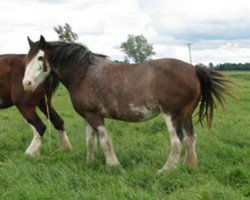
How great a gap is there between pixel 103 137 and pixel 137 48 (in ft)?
218

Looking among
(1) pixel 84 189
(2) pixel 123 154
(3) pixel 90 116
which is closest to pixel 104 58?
(3) pixel 90 116

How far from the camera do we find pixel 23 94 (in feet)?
25.9

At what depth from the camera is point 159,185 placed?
5.53 metres

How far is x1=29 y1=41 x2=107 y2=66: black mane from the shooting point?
6.96 m

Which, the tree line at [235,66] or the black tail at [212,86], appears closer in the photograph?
the black tail at [212,86]

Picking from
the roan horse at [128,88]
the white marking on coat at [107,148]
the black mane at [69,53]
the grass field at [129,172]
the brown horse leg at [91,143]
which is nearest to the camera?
the grass field at [129,172]

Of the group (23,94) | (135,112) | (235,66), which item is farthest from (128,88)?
(235,66)

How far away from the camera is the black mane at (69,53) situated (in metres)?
6.96

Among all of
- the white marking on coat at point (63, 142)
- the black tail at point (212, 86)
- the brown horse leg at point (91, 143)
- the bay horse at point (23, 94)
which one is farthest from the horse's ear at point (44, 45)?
the black tail at point (212, 86)

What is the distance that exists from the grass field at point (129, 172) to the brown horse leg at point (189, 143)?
0.53 feet

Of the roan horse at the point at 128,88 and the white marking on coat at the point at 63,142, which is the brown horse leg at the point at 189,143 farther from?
the white marking on coat at the point at 63,142

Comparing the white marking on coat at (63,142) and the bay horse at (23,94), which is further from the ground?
the bay horse at (23,94)

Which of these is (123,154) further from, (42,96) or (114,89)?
(42,96)

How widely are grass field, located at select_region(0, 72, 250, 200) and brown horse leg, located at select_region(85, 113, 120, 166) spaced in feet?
0.60
